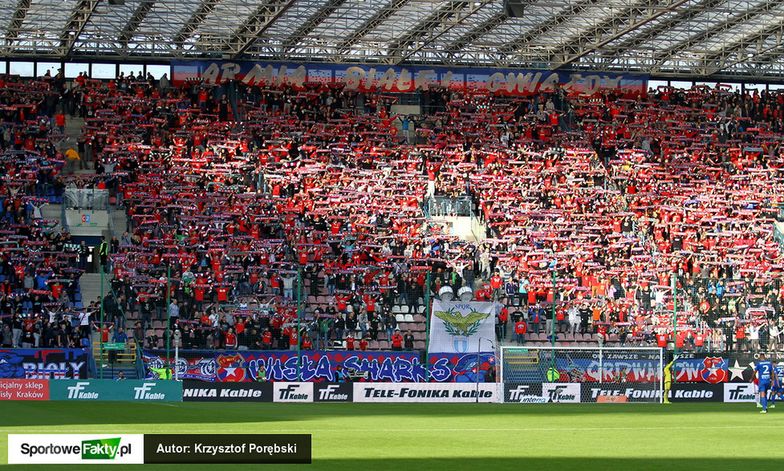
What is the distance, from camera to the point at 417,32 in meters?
58.9

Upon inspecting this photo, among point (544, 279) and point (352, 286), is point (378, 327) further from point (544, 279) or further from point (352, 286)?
point (544, 279)

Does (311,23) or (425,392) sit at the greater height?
(311,23)

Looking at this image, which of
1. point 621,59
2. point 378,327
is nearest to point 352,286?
point 378,327

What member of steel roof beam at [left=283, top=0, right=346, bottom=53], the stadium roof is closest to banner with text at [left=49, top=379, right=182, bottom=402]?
the stadium roof

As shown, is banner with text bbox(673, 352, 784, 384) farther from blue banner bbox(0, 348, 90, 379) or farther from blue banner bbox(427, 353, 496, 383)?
blue banner bbox(0, 348, 90, 379)

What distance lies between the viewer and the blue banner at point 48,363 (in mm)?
41562

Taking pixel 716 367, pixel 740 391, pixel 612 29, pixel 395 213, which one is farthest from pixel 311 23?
pixel 740 391

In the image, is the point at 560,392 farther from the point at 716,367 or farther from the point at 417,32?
the point at 417,32

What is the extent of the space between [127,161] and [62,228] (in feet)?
15.8

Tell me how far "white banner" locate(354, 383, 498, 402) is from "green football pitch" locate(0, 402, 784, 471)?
1.81 m

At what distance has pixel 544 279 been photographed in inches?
1957

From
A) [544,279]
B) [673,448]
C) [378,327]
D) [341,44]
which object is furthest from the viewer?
[341,44]
